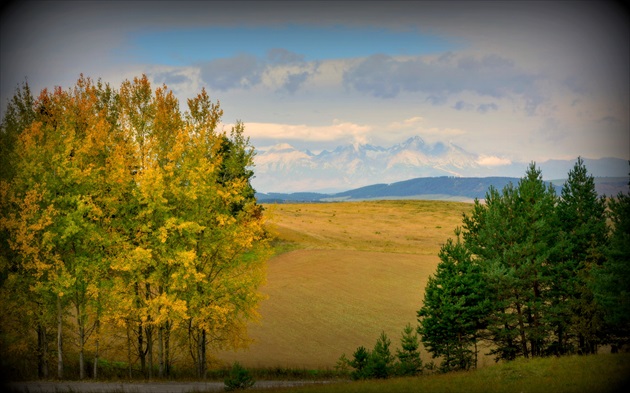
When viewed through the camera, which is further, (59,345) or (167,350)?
(167,350)

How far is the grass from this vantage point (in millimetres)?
27938

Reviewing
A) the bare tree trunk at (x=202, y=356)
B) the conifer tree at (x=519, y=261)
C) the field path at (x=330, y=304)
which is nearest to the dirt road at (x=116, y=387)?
the bare tree trunk at (x=202, y=356)

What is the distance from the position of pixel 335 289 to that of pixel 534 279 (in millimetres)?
30743

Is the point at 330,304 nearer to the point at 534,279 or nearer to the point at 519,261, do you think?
the point at 519,261

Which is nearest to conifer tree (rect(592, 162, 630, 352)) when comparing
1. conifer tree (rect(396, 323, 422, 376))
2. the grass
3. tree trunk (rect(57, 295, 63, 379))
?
the grass

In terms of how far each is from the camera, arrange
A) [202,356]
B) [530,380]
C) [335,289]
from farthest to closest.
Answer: [335,289] < [202,356] < [530,380]

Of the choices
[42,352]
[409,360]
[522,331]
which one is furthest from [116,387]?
[522,331]

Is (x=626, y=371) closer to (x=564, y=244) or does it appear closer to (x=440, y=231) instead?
(x=564, y=244)

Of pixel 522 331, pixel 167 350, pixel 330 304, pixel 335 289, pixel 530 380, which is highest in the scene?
pixel 522 331

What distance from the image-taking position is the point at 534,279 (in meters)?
39.0

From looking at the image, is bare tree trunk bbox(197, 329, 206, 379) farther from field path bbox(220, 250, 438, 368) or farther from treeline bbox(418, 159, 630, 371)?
treeline bbox(418, 159, 630, 371)

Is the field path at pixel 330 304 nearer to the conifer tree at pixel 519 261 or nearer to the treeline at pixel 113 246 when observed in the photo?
the treeline at pixel 113 246

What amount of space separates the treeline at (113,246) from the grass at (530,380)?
10044mm

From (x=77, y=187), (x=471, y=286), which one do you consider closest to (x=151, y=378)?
(x=77, y=187)
